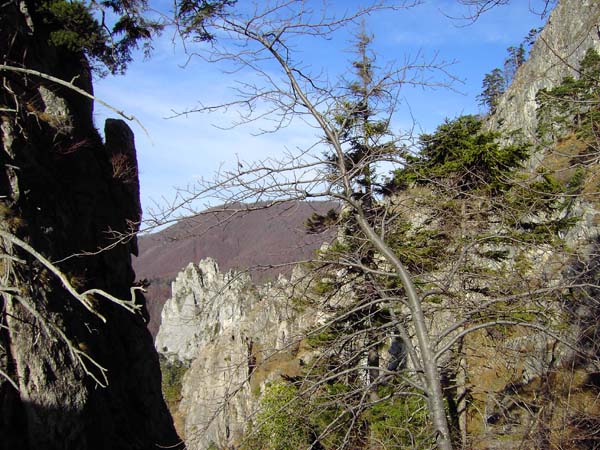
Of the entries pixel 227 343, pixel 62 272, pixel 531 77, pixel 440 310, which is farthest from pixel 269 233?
pixel 531 77

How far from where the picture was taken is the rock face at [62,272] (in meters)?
6.61

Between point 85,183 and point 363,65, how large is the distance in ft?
31.3

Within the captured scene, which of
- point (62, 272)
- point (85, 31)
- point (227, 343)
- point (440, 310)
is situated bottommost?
point (440, 310)

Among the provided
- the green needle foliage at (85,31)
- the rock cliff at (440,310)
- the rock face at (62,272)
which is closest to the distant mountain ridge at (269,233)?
the rock cliff at (440,310)

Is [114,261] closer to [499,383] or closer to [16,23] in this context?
[16,23]

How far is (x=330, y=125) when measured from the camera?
386 centimetres

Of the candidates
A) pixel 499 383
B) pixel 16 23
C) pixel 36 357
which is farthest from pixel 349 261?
pixel 499 383

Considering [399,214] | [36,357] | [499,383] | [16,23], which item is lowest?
[499,383]

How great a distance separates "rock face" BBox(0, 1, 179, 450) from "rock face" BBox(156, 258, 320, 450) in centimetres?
111

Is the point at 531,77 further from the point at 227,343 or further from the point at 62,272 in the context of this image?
the point at 62,272

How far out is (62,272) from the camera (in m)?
5.88

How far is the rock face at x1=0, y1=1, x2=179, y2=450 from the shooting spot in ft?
21.7

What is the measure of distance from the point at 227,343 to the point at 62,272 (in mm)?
24148

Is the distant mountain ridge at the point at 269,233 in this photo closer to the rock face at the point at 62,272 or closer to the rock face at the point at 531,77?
the rock face at the point at 62,272
